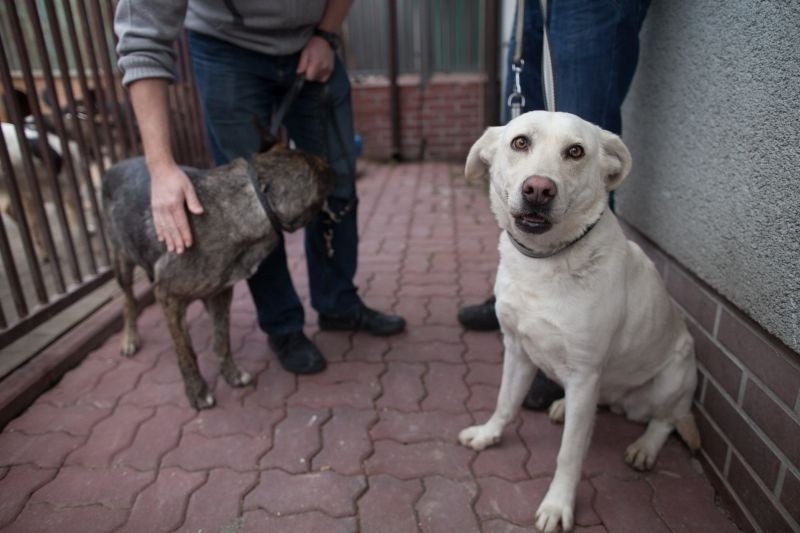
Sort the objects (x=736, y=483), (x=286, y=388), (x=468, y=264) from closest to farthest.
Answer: (x=736, y=483) → (x=286, y=388) → (x=468, y=264)

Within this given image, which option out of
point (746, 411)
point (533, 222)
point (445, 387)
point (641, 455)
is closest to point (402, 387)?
point (445, 387)

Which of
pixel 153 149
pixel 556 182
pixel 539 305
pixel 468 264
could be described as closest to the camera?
pixel 556 182

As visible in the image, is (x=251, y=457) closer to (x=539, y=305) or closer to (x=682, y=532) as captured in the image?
(x=539, y=305)

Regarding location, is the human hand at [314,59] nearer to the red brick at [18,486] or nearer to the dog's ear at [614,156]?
the dog's ear at [614,156]

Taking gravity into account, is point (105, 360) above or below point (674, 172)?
below

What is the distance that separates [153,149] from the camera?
2.21 metres

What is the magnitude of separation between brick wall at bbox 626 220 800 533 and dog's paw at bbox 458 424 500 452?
85 cm

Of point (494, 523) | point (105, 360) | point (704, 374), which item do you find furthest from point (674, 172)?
point (105, 360)

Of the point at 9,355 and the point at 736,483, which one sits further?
the point at 9,355

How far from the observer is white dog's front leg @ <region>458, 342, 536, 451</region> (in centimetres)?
213

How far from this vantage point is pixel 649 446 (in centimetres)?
217

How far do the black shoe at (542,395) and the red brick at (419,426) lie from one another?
308 millimetres

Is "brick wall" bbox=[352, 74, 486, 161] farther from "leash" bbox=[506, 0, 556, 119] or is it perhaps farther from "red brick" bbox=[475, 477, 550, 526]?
"red brick" bbox=[475, 477, 550, 526]

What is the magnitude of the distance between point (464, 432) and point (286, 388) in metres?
0.97
